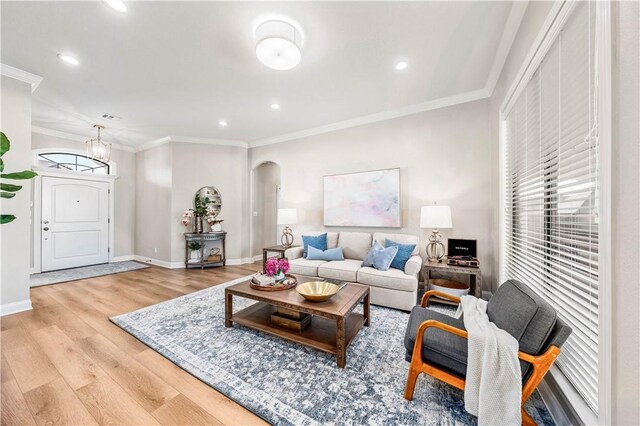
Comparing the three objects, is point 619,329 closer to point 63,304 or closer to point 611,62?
point 611,62

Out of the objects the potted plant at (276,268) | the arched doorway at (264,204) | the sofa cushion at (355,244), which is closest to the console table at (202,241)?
the arched doorway at (264,204)

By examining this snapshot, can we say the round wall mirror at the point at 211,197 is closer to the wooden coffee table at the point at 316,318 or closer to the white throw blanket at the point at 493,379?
the wooden coffee table at the point at 316,318

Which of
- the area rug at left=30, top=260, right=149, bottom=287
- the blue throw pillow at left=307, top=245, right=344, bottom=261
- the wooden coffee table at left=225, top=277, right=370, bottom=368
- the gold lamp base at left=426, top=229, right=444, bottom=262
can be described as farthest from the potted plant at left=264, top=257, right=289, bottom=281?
the area rug at left=30, top=260, right=149, bottom=287

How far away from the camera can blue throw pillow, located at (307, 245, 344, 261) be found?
144 inches

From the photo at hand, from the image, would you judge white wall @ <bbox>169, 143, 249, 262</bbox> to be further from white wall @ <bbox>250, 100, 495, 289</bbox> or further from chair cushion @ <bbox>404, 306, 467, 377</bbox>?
chair cushion @ <bbox>404, 306, 467, 377</bbox>

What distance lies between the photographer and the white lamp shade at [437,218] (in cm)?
304

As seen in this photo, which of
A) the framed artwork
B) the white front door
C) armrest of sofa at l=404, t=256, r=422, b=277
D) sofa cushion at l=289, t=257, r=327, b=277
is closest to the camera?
armrest of sofa at l=404, t=256, r=422, b=277

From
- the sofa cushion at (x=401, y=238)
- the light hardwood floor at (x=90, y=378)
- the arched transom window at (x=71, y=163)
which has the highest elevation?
the arched transom window at (x=71, y=163)

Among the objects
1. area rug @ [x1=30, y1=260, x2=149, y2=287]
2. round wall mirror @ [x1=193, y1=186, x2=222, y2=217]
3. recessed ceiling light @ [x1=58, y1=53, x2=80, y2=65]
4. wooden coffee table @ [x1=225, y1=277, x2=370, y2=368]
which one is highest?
recessed ceiling light @ [x1=58, y1=53, x2=80, y2=65]

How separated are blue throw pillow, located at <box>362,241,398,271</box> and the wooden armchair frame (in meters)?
1.54

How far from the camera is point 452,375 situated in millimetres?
1428

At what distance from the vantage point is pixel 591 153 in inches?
44.5

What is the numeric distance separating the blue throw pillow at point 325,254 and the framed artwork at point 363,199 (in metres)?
0.66

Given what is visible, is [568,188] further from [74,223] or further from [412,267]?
[74,223]
